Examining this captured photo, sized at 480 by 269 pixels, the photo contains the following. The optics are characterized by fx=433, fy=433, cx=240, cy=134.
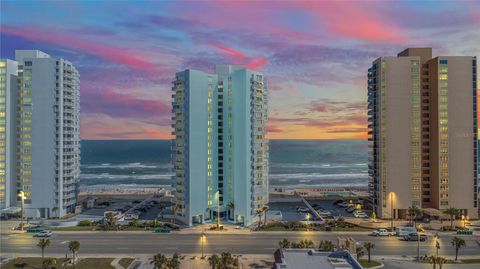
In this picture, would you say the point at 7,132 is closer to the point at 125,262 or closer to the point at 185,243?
the point at 185,243

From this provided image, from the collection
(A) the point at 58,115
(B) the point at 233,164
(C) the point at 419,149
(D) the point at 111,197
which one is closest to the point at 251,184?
(B) the point at 233,164

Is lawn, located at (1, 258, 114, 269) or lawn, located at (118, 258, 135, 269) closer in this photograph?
lawn, located at (1, 258, 114, 269)

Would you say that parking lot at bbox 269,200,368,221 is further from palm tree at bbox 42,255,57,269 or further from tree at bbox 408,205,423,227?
palm tree at bbox 42,255,57,269

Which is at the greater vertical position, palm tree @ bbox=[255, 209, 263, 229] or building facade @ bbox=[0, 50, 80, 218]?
building facade @ bbox=[0, 50, 80, 218]

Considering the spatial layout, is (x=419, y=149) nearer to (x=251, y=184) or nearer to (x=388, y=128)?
(x=388, y=128)

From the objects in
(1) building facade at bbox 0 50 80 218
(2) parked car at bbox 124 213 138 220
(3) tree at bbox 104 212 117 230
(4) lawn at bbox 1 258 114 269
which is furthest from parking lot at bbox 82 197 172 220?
(4) lawn at bbox 1 258 114 269

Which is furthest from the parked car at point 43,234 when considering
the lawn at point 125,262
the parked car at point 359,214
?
the parked car at point 359,214
